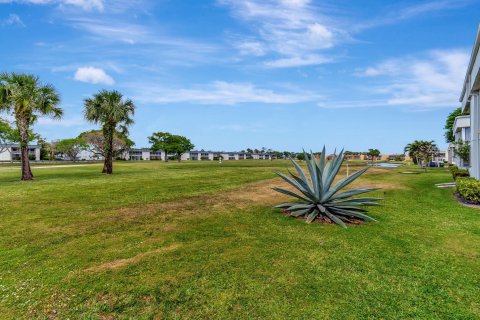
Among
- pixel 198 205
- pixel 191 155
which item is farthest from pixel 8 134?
pixel 191 155

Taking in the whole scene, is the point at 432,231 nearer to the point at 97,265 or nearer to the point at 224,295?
the point at 224,295

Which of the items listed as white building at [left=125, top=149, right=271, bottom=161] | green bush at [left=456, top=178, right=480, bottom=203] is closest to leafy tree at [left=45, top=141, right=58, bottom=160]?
white building at [left=125, top=149, right=271, bottom=161]

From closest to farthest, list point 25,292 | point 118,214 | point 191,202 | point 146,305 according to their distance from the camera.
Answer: point 146,305, point 25,292, point 118,214, point 191,202

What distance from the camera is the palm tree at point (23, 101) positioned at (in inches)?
848

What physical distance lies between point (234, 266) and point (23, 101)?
23336mm

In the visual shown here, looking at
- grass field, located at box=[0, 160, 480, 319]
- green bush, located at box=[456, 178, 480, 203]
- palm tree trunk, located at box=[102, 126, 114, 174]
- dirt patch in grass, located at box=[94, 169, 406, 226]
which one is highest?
palm tree trunk, located at box=[102, 126, 114, 174]

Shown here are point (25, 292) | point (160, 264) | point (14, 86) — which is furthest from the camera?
point (14, 86)

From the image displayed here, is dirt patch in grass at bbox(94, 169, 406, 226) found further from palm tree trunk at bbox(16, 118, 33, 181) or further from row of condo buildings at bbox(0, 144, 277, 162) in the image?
row of condo buildings at bbox(0, 144, 277, 162)

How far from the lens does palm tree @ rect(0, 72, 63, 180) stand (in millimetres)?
21547

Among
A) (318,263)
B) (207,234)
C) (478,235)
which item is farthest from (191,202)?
(478,235)

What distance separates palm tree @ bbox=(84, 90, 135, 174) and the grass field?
19623 millimetres

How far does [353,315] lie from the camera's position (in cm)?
416

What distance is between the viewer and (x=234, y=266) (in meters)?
5.71

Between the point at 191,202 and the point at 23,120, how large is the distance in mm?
18007
